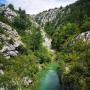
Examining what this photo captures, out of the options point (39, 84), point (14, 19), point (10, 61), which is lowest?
point (39, 84)

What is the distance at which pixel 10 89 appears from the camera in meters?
84.6

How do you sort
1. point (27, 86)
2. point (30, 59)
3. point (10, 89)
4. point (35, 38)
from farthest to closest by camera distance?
point (35, 38) → point (30, 59) → point (27, 86) → point (10, 89)

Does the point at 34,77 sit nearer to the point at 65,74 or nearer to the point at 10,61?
the point at 10,61

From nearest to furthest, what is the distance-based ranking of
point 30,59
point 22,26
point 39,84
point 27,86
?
point 27,86 < point 39,84 < point 30,59 < point 22,26

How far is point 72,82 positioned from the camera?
256 feet

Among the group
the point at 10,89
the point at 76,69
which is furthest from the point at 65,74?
the point at 10,89

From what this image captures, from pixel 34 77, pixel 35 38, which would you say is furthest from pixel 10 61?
pixel 35 38

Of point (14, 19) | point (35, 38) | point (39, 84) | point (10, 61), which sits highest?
point (14, 19)

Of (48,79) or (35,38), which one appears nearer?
(48,79)

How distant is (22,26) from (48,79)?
87417mm

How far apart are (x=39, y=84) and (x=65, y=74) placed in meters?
22.5

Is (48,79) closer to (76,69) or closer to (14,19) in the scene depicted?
(76,69)

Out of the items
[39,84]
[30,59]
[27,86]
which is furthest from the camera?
[30,59]

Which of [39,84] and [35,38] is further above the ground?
[35,38]
